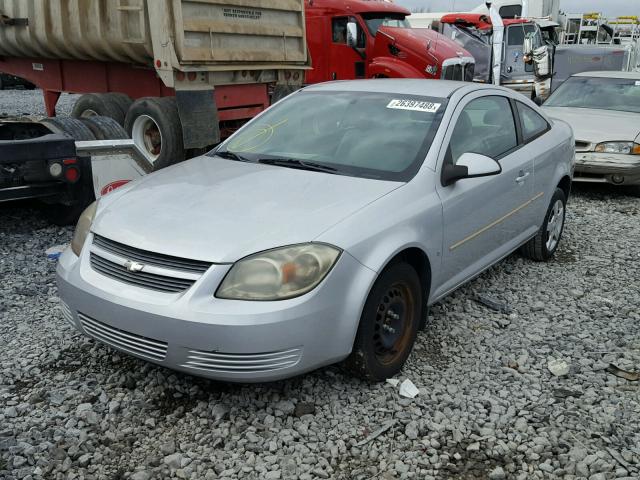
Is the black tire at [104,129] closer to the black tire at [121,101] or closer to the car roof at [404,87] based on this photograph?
the black tire at [121,101]

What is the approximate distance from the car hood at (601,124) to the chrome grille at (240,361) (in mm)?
6441

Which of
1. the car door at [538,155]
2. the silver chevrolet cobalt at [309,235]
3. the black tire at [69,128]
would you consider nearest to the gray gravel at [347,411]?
the silver chevrolet cobalt at [309,235]

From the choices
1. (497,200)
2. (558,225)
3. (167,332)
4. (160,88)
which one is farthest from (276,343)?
(160,88)

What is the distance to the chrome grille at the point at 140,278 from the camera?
9.58ft

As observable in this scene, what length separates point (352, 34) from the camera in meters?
11.5

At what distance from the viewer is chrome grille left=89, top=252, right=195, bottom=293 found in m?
2.92

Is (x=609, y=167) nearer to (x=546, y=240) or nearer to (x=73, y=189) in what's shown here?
(x=546, y=240)

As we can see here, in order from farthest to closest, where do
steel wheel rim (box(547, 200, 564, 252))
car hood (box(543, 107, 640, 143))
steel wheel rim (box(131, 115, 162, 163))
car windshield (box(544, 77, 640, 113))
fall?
car windshield (box(544, 77, 640, 113)) < steel wheel rim (box(131, 115, 162, 163)) < car hood (box(543, 107, 640, 143)) < steel wheel rim (box(547, 200, 564, 252))

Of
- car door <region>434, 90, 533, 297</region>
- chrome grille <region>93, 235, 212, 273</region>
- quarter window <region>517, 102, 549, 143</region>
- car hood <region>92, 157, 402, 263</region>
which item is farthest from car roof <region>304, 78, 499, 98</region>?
chrome grille <region>93, 235, 212, 273</region>

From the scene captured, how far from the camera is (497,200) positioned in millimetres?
4332

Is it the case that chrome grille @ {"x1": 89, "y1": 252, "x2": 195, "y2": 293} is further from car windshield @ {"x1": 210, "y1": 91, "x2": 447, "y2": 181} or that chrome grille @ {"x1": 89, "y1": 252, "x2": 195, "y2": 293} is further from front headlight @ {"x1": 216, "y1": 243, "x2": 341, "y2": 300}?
car windshield @ {"x1": 210, "y1": 91, "x2": 447, "y2": 181}

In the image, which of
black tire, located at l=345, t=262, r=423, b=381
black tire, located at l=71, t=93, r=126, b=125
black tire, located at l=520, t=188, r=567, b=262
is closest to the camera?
black tire, located at l=345, t=262, r=423, b=381

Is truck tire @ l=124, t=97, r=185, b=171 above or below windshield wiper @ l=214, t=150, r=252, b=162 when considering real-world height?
below

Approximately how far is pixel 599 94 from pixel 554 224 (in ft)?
15.9
